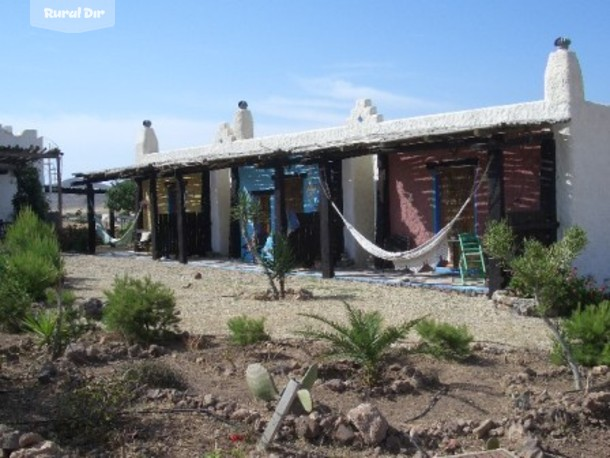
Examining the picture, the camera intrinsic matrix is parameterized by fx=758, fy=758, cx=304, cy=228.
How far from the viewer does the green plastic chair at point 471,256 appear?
10.9 m

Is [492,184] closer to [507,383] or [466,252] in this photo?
[466,252]

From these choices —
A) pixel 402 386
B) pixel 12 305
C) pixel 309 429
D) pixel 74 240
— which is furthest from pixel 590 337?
pixel 74 240

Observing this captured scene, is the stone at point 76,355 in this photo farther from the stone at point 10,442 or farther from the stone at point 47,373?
the stone at point 10,442

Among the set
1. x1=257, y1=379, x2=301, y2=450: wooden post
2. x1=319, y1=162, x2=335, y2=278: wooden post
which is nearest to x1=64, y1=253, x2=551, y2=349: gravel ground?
x1=319, y1=162, x2=335, y2=278: wooden post

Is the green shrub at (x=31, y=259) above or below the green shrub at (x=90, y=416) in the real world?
above

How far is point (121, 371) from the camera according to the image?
206 inches

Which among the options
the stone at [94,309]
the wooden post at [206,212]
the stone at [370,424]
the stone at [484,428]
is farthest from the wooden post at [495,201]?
the wooden post at [206,212]

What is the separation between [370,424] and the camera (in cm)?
397

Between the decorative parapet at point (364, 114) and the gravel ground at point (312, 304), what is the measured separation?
326cm

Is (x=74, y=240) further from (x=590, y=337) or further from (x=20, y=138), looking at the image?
(x=590, y=337)

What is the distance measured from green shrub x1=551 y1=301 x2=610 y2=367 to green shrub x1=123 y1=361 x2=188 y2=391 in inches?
106

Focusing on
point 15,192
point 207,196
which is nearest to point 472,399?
point 207,196

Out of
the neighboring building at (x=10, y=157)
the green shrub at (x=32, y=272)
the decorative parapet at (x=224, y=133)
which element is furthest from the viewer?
the neighboring building at (x=10, y=157)

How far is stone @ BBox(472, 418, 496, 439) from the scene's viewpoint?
4129mm
